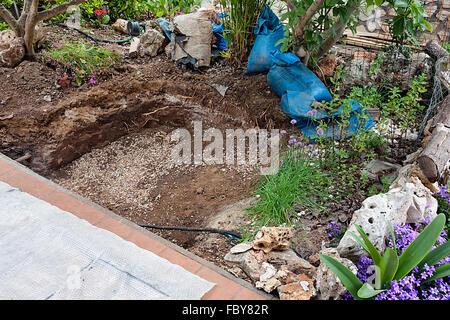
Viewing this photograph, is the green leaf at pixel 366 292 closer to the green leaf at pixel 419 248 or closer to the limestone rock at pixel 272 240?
the green leaf at pixel 419 248

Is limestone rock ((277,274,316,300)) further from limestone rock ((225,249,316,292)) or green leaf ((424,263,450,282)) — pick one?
green leaf ((424,263,450,282))

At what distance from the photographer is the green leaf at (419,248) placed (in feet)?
5.90

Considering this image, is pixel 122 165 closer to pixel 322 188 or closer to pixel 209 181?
pixel 209 181

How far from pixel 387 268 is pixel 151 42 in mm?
3882

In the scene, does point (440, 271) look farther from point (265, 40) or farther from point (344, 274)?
point (265, 40)

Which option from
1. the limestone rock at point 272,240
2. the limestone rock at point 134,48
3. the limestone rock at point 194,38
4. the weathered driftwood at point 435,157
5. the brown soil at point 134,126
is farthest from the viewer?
the limestone rock at point 134,48

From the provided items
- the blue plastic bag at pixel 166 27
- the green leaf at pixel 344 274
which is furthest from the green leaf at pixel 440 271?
the blue plastic bag at pixel 166 27

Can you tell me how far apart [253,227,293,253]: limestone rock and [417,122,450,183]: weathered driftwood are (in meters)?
1.11

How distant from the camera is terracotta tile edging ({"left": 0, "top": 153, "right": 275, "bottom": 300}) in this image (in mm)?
1944

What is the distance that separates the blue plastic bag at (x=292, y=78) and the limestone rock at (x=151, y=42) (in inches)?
60.1

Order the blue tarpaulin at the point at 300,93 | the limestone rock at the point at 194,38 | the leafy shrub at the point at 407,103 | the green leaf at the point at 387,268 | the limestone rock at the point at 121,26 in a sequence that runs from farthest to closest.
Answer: the limestone rock at the point at 121,26
the limestone rock at the point at 194,38
the blue tarpaulin at the point at 300,93
the leafy shrub at the point at 407,103
the green leaf at the point at 387,268

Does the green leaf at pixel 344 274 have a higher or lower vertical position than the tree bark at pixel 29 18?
lower

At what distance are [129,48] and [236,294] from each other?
12.4ft
